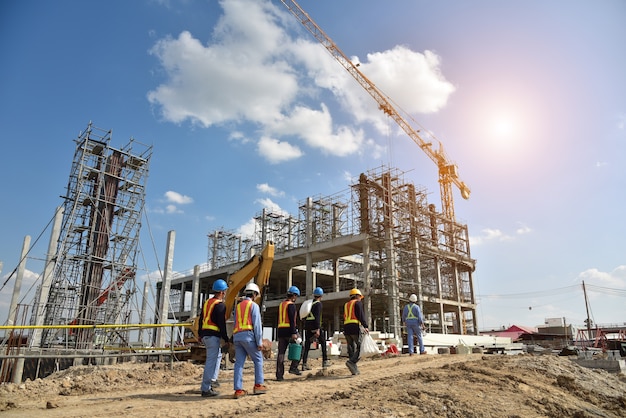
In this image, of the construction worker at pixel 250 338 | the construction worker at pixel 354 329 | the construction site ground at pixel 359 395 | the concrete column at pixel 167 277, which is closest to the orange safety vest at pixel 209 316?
the construction worker at pixel 250 338

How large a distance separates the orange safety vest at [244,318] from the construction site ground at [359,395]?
995 millimetres

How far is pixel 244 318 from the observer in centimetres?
686

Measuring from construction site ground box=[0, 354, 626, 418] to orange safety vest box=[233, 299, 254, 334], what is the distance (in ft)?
3.26

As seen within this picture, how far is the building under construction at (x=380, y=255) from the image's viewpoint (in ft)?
115

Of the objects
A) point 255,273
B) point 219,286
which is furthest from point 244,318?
point 255,273

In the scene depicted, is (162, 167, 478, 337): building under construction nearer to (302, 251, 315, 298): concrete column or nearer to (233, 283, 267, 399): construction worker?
(302, 251, 315, 298): concrete column

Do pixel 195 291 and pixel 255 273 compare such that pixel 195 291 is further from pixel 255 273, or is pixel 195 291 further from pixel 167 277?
pixel 255 273

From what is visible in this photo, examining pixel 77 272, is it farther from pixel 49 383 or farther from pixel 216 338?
pixel 216 338

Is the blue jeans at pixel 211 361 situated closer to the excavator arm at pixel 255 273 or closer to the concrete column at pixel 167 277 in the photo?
the excavator arm at pixel 255 273

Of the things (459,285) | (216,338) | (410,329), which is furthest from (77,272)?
(459,285)

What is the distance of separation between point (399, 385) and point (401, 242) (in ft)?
100

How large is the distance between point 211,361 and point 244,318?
3.17 feet

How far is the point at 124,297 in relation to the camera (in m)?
27.8

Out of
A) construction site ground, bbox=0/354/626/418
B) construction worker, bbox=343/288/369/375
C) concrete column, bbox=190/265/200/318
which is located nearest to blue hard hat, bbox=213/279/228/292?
construction site ground, bbox=0/354/626/418
